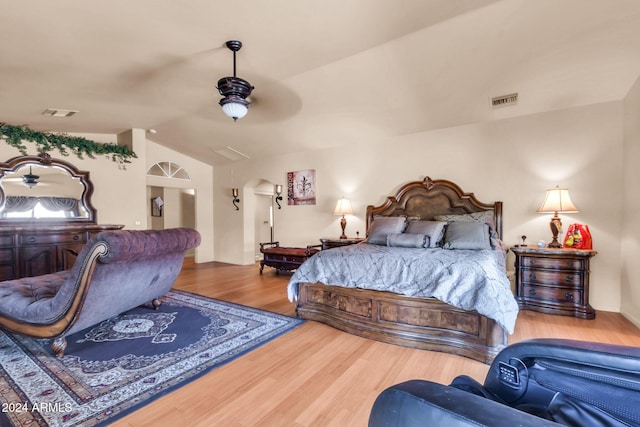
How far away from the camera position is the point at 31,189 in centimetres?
466

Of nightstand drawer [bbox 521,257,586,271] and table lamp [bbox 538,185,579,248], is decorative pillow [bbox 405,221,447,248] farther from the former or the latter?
table lamp [bbox 538,185,579,248]

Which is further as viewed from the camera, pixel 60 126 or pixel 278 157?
pixel 278 157

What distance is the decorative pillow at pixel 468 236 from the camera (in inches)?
133

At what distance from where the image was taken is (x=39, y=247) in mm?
4305

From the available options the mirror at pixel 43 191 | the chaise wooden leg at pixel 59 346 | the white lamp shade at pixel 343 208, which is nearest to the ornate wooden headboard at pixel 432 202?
the white lamp shade at pixel 343 208

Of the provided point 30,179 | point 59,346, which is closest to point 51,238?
point 30,179

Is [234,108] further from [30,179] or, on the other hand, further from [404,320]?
[30,179]

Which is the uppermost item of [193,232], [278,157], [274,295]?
[278,157]

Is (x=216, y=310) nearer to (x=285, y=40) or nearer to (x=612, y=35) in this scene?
(x=285, y=40)

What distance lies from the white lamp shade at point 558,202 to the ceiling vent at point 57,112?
651 centimetres

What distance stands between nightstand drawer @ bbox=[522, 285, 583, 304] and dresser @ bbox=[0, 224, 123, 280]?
6176 mm

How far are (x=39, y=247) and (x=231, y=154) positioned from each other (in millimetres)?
3623

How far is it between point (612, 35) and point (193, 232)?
4507mm

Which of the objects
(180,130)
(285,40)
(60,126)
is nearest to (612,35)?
(285,40)
